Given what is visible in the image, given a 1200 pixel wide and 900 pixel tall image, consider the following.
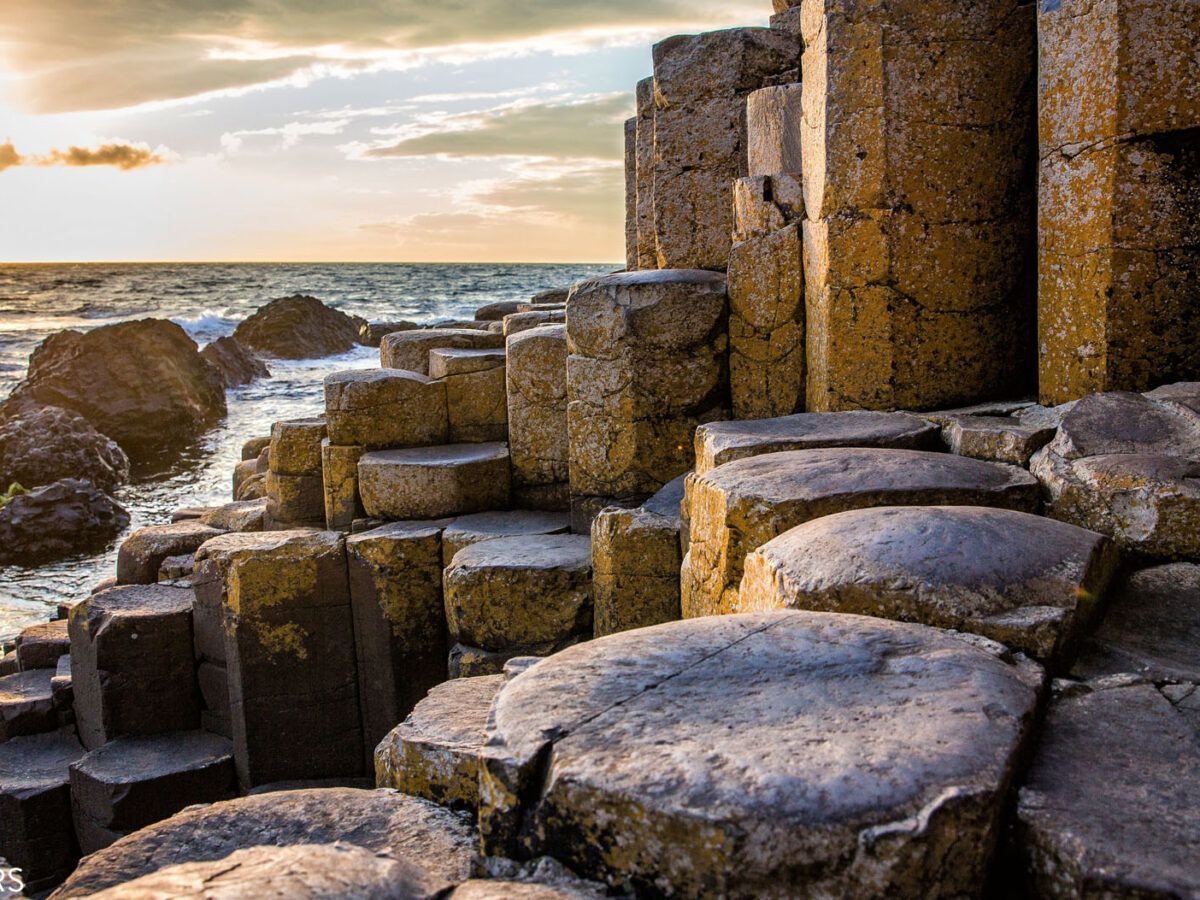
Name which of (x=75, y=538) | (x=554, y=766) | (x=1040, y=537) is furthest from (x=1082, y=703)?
(x=75, y=538)

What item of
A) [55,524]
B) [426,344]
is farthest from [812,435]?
[55,524]

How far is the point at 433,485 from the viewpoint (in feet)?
20.2

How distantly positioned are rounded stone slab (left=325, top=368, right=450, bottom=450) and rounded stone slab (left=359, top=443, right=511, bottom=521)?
292mm

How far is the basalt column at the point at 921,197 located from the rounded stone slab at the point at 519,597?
155cm

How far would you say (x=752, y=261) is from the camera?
16.3 ft

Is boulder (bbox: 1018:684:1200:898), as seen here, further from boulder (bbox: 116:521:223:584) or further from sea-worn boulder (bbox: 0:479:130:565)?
sea-worn boulder (bbox: 0:479:130:565)

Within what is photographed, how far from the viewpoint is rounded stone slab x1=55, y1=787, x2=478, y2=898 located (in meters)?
1.90

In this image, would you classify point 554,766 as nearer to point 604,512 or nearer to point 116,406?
point 604,512

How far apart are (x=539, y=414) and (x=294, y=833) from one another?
4.33 m

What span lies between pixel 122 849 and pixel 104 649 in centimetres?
471

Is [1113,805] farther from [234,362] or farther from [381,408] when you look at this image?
[234,362]

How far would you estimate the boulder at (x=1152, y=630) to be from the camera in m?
2.19

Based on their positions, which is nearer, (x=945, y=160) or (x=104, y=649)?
(x=945, y=160)

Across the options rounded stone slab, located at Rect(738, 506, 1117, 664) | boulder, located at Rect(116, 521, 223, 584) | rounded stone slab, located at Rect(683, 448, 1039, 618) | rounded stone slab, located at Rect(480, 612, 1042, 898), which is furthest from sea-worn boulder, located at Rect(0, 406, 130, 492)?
rounded stone slab, located at Rect(480, 612, 1042, 898)
